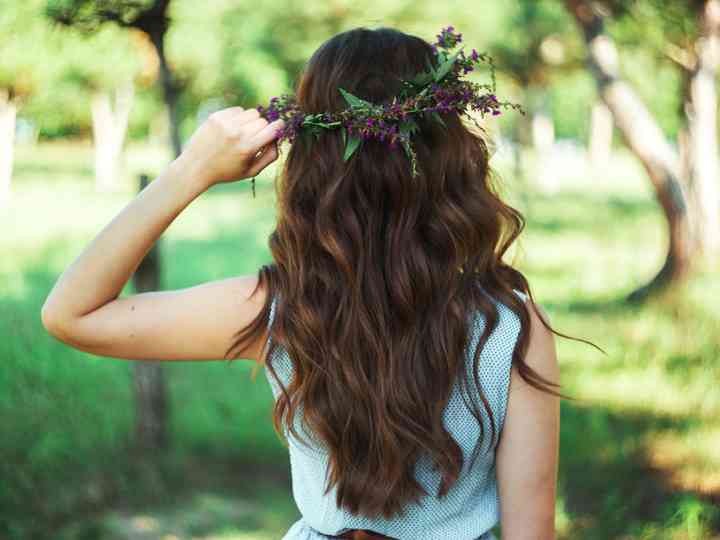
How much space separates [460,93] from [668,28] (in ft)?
23.8

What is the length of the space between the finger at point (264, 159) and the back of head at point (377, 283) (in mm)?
57

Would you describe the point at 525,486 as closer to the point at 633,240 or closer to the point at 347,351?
the point at 347,351

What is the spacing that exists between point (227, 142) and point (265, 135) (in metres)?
0.06

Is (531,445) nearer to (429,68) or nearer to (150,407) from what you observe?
(429,68)

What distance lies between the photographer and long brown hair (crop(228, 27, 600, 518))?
4.49 feet

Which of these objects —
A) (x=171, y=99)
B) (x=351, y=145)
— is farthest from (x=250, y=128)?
(x=171, y=99)

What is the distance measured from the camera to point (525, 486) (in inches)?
54.0

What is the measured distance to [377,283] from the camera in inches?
54.7

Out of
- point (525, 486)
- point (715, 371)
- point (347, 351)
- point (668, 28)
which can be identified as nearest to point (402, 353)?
point (347, 351)

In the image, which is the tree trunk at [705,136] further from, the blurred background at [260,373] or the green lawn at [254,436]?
the green lawn at [254,436]

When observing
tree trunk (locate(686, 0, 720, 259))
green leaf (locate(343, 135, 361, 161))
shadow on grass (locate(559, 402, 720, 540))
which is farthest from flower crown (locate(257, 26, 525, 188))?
tree trunk (locate(686, 0, 720, 259))

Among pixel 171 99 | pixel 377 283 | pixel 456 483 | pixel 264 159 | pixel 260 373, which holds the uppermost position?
pixel 171 99

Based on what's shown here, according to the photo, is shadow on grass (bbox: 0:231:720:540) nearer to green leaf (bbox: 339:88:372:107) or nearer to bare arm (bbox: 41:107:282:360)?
bare arm (bbox: 41:107:282:360)

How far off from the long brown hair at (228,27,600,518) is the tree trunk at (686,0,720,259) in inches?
251
